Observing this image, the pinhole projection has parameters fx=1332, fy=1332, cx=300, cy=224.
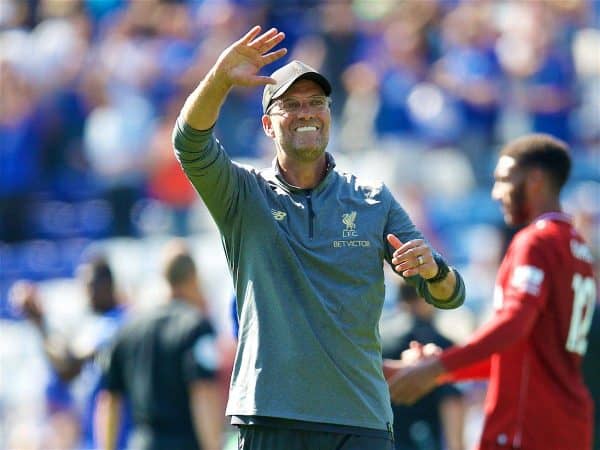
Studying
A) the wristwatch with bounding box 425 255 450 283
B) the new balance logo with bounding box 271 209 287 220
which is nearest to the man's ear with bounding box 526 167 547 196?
the wristwatch with bounding box 425 255 450 283

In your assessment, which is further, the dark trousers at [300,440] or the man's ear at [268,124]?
the man's ear at [268,124]

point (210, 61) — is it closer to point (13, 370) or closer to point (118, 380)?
point (13, 370)

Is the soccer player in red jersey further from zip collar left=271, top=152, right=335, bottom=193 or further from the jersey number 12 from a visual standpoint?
zip collar left=271, top=152, right=335, bottom=193

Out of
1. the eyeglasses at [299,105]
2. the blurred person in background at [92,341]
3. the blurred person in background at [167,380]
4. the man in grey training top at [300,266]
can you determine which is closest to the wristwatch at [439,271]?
the man in grey training top at [300,266]

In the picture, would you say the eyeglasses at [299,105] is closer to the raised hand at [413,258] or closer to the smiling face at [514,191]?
the raised hand at [413,258]

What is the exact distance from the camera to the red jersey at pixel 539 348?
6.03 meters

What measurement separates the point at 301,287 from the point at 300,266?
0.08 meters

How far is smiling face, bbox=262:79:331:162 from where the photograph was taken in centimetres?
509

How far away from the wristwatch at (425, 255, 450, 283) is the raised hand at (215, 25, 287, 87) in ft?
2.96

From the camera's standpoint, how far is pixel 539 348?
240 inches

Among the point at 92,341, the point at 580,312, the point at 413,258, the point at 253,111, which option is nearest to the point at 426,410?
the point at 580,312

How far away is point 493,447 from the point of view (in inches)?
240

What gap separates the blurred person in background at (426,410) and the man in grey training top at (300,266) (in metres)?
2.87

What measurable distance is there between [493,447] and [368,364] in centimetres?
139
